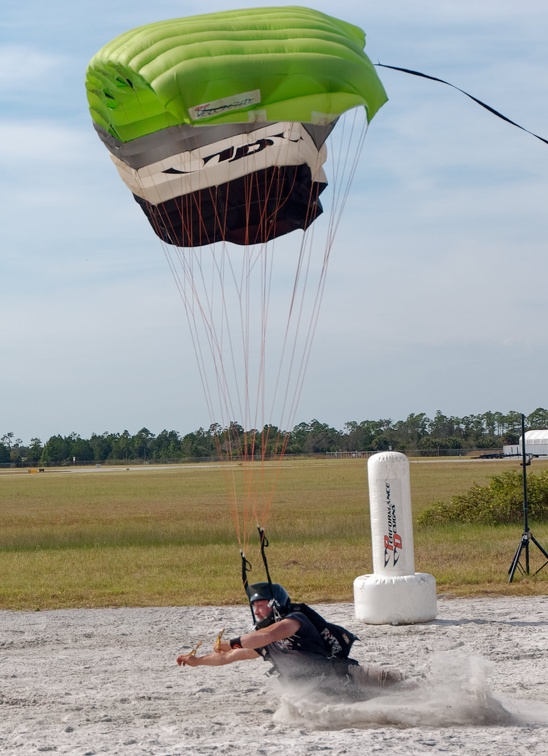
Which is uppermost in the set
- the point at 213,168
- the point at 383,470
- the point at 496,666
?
the point at 213,168

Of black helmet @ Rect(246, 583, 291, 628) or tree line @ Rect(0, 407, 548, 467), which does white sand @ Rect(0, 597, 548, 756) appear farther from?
tree line @ Rect(0, 407, 548, 467)

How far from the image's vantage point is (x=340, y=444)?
14188cm

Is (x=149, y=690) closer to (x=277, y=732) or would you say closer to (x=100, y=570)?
(x=277, y=732)

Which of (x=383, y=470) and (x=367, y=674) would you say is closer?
(x=367, y=674)

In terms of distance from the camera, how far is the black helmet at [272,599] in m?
7.08

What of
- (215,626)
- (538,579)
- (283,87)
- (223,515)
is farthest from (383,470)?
(223,515)

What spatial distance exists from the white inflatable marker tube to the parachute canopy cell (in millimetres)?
3105

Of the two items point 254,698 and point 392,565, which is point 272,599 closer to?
point 254,698

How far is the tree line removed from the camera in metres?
131

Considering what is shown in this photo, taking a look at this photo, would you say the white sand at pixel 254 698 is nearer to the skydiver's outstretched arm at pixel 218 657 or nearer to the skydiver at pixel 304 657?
the skydiver at pixel 304 657

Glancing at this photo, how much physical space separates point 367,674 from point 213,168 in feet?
17.8

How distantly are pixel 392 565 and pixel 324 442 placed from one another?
12586cm

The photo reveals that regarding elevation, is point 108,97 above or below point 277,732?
above

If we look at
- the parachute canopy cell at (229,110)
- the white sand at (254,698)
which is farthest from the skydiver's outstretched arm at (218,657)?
the parachute canopy cell at (229,110)
